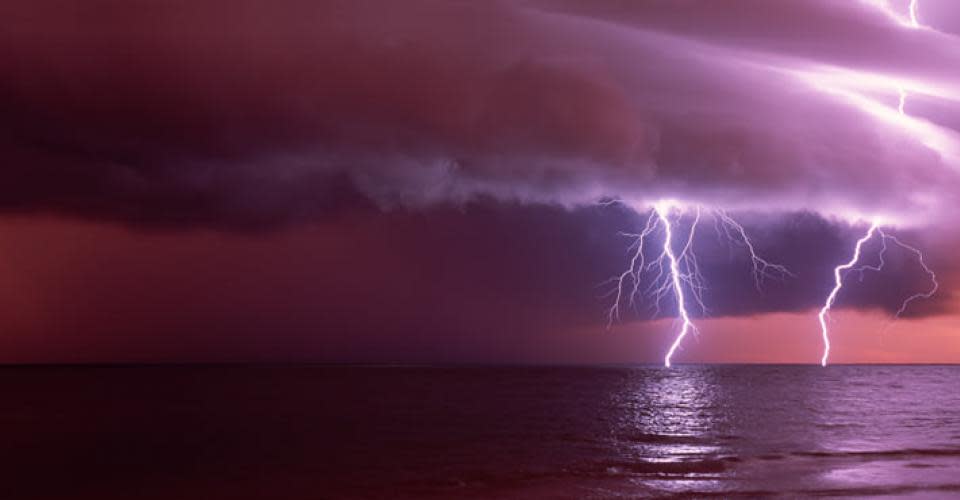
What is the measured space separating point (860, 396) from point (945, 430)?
73.9 ft

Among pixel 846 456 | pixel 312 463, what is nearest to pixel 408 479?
pixel 312 463

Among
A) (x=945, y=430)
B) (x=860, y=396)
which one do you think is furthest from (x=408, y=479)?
(x=860, y=396)

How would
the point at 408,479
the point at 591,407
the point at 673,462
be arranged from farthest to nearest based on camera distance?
1. the point at 591,407
2. the point at 673,462
3. the point at 408,479

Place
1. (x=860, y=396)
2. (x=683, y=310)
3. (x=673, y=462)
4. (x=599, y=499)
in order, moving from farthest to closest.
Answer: (x=860, y=396) → (x=683, y=310) → (x=673, y=462) → (x=599, y=499)

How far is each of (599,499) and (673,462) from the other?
5221 mm

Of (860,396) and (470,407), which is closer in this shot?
(470,407)

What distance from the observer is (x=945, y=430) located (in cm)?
2494

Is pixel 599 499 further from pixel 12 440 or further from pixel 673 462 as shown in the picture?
pixel 12 440

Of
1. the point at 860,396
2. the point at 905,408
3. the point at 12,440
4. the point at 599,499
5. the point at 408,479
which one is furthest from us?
the point at 860,396

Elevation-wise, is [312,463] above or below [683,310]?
below

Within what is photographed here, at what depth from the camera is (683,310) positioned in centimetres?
3259

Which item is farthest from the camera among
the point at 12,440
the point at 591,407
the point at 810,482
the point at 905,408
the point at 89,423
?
the point at 591,407

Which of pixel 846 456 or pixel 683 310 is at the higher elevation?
pixel 683 310

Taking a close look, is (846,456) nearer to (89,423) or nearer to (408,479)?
(408,479)
